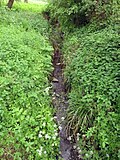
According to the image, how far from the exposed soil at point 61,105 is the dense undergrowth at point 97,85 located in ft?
0.60

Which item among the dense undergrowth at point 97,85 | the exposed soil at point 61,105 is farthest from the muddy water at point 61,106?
the dense undergrowth at point 97,85

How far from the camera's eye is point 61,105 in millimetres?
5516

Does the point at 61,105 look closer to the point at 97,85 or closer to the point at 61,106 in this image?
the point at 61,106

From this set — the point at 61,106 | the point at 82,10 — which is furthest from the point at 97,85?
the point at 82,10

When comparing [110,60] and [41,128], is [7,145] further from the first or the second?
[110,60]

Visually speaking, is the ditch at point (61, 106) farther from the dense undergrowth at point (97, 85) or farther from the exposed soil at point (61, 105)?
the dense undergrowth at point (97, 85)

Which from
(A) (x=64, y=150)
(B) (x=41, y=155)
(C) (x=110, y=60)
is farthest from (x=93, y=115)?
(C) (x=110, y=60)

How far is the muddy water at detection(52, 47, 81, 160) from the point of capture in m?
4.40

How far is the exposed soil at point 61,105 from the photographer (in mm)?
4403

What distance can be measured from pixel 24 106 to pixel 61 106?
1166 mm

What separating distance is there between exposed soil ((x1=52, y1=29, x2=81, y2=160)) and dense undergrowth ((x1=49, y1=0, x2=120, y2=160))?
7.2 inches

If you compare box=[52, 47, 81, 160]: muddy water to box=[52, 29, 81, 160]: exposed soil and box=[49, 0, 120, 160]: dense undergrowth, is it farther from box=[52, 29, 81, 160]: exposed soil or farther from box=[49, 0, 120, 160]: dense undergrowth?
box=[49, 0, 120, 160]: dense undergrowth

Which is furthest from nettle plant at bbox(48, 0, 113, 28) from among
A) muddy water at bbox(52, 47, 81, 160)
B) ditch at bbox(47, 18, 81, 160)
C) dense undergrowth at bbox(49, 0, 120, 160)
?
muddy water at bbox(52, 47, 81, 160)

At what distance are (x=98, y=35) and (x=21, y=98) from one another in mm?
3284
